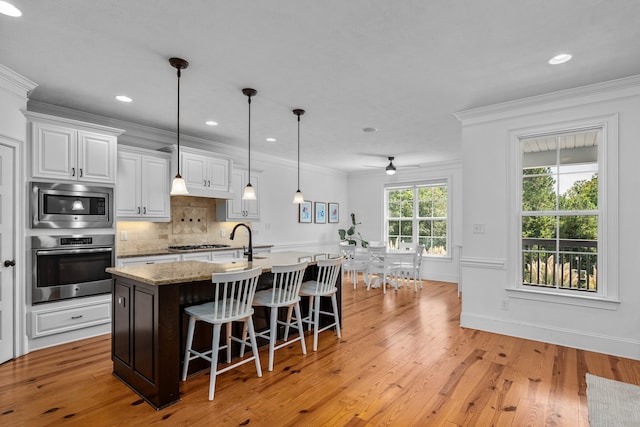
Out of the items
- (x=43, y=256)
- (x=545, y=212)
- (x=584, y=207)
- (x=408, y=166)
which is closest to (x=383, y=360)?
(x=545, y=212)

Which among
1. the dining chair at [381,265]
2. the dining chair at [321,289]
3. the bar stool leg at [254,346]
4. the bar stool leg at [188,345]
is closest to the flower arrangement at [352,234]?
the dining chair at [381,265]

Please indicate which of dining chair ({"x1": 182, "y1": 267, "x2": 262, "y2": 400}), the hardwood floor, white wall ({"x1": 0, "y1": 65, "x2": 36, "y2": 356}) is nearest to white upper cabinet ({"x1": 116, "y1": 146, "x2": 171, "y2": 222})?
white wall ({"x1": 0, "y1": 65, "x2": 36, "y2": 356})

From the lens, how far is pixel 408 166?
25.3 feet

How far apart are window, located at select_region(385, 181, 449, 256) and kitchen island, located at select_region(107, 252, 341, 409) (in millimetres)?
5524

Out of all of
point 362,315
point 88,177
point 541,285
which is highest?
point 88,177

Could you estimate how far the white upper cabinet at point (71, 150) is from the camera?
11.0 ft

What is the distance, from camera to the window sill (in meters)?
3.31

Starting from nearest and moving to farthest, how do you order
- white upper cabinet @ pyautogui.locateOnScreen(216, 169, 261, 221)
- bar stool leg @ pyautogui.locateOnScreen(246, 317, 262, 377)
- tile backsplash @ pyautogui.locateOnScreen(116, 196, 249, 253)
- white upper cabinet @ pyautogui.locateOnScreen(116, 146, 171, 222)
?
bar stool leg @ pyautogui.locateOnScreen(246, 317, 262, 377) → white upper cabinet @ pyautogui.locateOnScreen(116, 146, 171, 222) → tile backsplash @ pyautogui.locateOnScreen(116, 196, 249, 253) → white upper cabinet @ pyautogui.locateOnScreen(216, 169, 261, 221)

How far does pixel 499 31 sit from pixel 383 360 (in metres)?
2.85

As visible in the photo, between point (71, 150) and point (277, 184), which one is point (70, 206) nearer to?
point (71, 150)

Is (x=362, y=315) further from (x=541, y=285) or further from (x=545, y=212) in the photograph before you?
(x=545, y=212)

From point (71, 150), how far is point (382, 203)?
6362mm

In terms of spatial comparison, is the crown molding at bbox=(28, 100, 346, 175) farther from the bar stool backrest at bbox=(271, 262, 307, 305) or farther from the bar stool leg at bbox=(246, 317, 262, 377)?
the bar stool leg at bbox=(246, 317, 262, 377)

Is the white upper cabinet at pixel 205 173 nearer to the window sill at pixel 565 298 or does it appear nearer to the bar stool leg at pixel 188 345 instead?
the bar stool leg at pixel 188 345
